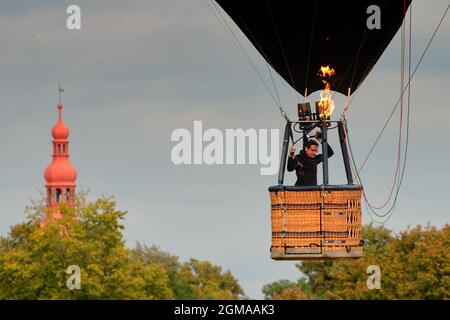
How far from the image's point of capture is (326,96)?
3162 centimetres

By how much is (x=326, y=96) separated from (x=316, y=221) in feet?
6.56

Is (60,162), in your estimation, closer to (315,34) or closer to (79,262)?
(79,262)

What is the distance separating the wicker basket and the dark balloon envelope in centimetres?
263

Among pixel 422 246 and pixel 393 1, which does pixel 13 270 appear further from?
pixel 393 1

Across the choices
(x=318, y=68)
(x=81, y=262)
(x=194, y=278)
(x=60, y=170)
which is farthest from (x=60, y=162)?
(x=318, y=68)

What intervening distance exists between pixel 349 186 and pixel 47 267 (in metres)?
54.9

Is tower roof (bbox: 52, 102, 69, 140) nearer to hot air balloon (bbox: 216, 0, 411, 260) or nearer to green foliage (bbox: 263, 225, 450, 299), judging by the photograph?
green foliage (bbox: 263, 225, 450, 299)

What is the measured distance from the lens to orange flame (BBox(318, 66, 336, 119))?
31172mm

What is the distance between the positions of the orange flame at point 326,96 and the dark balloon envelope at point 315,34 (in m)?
0.09

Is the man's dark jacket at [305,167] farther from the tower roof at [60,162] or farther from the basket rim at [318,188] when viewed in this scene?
the tower roof at [60,162]

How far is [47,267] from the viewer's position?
84.9m

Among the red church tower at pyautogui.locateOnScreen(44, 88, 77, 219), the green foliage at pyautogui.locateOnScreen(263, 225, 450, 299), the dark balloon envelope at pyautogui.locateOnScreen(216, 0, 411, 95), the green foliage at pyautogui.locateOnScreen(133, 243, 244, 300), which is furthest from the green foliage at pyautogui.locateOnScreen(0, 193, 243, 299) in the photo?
the red church tower at pyautogui.locateOnScreen(44, 88, 77, 219)
